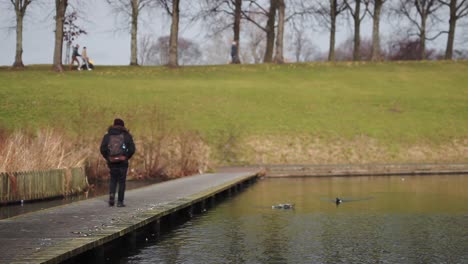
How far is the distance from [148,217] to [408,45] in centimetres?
7242

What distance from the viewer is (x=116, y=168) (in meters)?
15.9

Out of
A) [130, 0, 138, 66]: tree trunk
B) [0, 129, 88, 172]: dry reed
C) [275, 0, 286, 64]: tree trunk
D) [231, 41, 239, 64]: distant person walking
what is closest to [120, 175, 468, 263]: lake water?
[0, 129, 88, 172]: dry reed

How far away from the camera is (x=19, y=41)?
51.2 m

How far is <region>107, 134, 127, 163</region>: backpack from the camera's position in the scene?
15672mm

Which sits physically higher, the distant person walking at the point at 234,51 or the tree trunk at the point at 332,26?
the tree trunk at the point at 332,26

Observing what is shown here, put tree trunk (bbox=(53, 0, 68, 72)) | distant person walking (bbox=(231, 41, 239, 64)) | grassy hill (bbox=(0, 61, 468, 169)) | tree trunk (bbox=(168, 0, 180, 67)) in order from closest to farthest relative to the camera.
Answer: grassy hill (bbox=(0, 61, 468, 169))
tree trunk (bbox=(53, 0, 68, 72))
tree trunk (bbox=(168, 0, 180, 67))
distant person walking (bbox=(231, 41, 239, 64))

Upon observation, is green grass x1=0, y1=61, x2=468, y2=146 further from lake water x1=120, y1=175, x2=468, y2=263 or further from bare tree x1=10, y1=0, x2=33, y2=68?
lake water x1=120, y1=175, x2=468, y2=263

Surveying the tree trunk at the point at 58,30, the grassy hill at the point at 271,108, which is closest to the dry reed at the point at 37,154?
the grassy hill at the point at 271,108

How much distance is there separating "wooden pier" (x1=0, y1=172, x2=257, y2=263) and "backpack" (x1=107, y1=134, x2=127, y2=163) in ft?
3.82

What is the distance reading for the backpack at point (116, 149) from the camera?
15672mm

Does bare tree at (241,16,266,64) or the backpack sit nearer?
the backpack

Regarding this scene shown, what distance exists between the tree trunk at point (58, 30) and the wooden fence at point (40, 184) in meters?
27.1

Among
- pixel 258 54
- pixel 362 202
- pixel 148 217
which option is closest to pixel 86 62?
pixel 362 202

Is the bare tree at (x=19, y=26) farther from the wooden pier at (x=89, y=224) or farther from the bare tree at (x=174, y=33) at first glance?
the wooden pier at (x=89, y=224)
